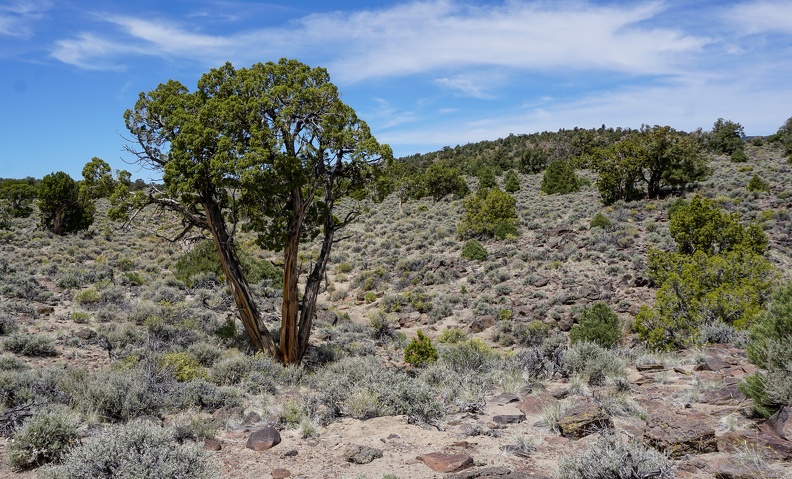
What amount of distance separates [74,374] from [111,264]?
1819 cm

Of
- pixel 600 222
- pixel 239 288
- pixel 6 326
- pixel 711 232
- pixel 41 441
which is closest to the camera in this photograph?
pixel 41 441

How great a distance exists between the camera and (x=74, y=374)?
7.69 m

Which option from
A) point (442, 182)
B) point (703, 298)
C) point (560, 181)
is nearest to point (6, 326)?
point (703, 298)

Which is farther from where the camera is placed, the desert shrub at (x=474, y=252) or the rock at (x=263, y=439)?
the desert shrub at (x=474, y=252)

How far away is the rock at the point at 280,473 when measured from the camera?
4.95m

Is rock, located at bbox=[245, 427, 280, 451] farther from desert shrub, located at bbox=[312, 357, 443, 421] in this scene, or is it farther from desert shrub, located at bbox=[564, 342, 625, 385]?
desert shrub, located at bbox=[564, 342, 625, 385]

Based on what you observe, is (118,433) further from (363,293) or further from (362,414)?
(363,293)

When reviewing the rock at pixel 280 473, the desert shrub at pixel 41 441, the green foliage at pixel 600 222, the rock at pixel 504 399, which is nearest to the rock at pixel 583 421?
the rock at pixel 504 399

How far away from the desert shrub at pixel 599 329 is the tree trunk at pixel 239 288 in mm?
7764

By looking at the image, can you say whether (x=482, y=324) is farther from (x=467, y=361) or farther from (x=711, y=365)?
(x=711, y=365)

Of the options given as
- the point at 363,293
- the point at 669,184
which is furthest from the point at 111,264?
the point at 669,184

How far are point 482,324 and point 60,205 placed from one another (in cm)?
2943

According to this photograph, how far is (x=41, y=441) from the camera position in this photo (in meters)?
5.08

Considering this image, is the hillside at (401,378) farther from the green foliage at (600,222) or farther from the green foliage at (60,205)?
the green foliage at (60,205)
